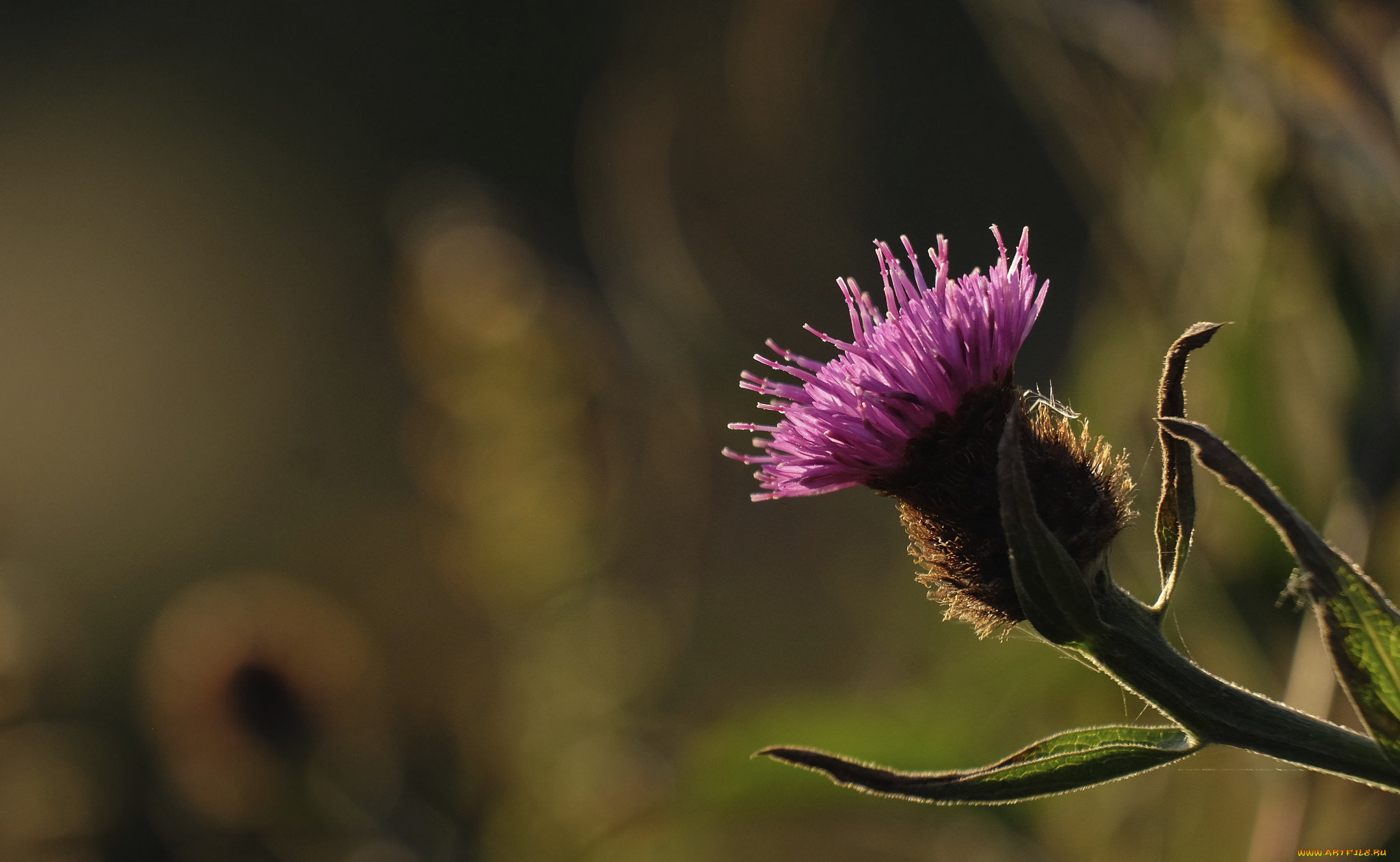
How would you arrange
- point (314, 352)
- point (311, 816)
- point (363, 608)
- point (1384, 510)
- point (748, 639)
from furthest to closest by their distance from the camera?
1. point (314, 352)
2. point (748, 639)
3. point (363, 608)
4. point (311, 816)
5. point (1384, 510)

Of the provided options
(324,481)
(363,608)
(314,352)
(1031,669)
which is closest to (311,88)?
(314,352)

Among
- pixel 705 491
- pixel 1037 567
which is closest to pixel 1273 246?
pixel 1037 567

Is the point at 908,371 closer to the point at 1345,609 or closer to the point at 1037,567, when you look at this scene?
the point at 1037,567

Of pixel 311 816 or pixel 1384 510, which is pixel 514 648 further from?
pixel 1384 510

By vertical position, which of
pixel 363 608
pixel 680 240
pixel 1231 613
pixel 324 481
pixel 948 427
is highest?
pixel 324 481

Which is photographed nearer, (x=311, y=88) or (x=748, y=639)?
(x=748, y=639)

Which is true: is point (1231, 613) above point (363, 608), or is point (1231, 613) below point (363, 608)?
below

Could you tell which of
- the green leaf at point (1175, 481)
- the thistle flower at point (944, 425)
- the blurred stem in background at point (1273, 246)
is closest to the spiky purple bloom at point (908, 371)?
the thistle flower at point (944, 425)
